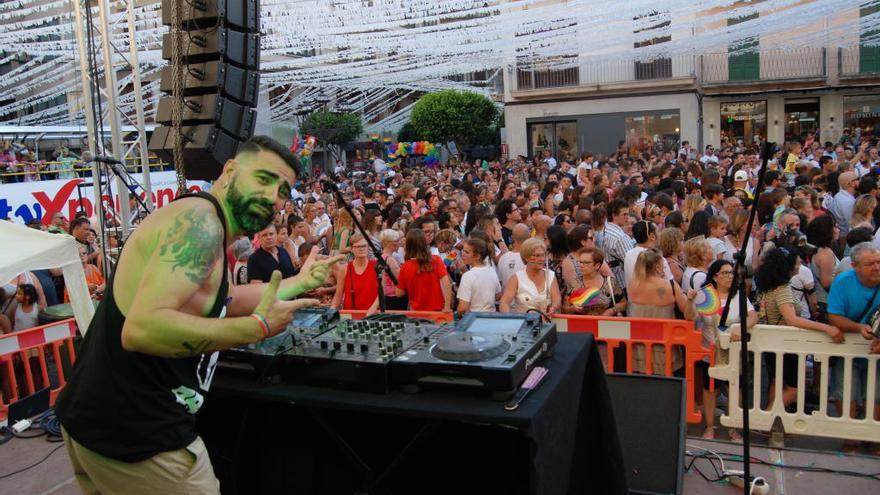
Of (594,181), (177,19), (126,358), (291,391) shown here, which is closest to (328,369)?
(291,391)

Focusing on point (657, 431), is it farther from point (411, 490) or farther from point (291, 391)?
point (291, 391)

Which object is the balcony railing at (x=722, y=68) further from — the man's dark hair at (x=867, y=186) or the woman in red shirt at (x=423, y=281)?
the woman in red shirt at (x=423, y=281)

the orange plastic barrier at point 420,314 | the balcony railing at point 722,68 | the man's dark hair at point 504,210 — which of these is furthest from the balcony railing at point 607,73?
the orange plastic barrier at point 420,314

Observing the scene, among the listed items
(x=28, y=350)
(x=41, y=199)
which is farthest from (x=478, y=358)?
(x=41, y=199)

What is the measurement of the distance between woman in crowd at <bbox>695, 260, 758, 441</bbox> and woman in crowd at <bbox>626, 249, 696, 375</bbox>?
144mm

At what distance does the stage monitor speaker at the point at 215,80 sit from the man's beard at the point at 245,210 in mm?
3389

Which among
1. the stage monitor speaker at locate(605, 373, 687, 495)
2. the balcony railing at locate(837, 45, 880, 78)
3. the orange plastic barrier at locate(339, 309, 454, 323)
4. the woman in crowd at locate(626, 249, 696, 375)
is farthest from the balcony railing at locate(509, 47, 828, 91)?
the stage monitor speaker at locate(605, 373, 687, 495)

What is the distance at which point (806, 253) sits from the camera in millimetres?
5934

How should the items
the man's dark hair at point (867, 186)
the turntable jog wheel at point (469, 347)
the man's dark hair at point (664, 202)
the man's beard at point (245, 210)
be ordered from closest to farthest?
1. the man's beard at point (245, 210)
2. the turntable jog wheel at point (469, 347)
3. the man's dark hair at point (867, 186)
4. the man's dark hair at point (664, 202)

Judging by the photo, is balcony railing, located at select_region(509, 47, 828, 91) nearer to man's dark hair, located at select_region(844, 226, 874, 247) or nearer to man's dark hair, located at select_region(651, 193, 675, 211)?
man's dark hair, located at select_region(651, 193, 675, 211)

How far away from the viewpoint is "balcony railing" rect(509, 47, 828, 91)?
26.9 meters

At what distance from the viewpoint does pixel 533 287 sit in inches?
211

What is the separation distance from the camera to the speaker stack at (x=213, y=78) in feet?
17.6

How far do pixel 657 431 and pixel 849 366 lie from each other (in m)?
1.71
